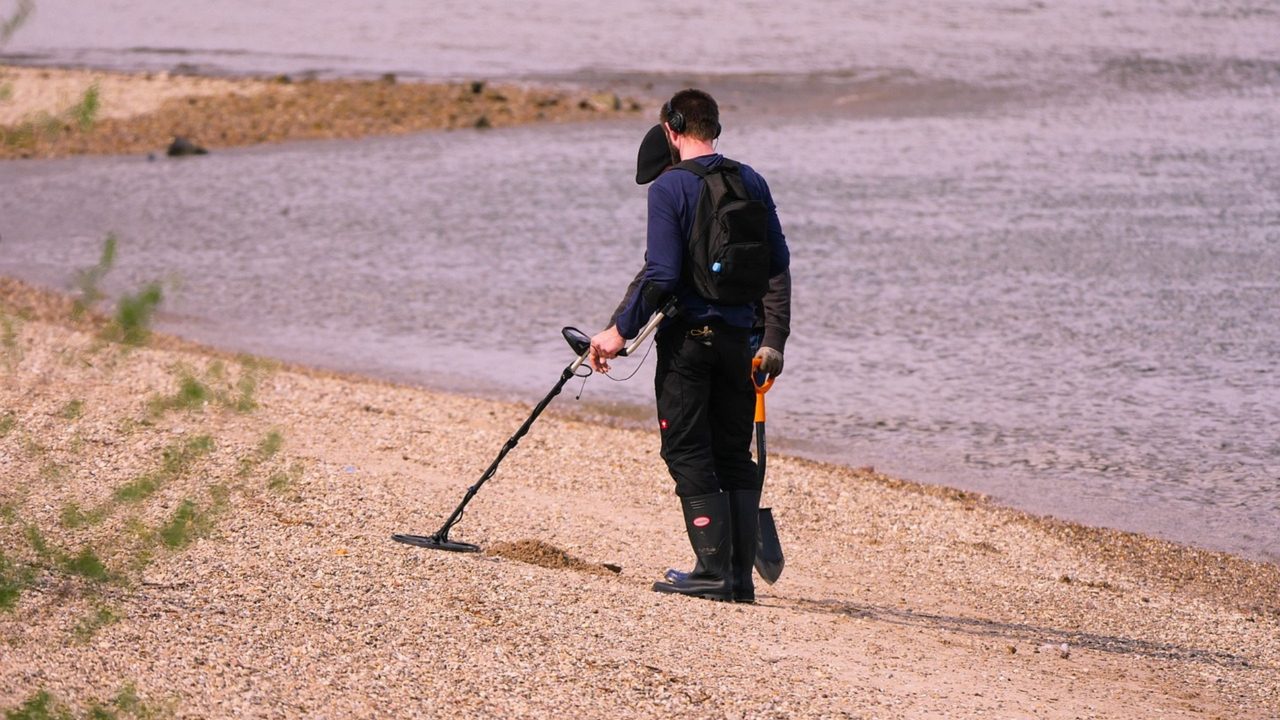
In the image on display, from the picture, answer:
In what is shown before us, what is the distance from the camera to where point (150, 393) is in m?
7.88

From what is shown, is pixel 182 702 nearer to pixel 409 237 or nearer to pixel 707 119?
pixel 707 119

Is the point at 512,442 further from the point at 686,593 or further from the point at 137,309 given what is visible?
the point at 137,309

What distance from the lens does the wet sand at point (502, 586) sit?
4.39 metres

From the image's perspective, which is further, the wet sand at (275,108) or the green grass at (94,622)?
the wet sand at (275,108)

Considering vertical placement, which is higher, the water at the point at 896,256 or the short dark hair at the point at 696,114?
the short dark hair at the point at 696,114

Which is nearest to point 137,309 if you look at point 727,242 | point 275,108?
point 727,242

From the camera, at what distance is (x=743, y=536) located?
5742mm

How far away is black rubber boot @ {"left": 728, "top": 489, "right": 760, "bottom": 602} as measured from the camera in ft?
18.8

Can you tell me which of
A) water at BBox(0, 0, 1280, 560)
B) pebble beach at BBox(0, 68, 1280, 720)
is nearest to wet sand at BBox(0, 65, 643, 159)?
water at BBox(0, 0, 1280, 560)

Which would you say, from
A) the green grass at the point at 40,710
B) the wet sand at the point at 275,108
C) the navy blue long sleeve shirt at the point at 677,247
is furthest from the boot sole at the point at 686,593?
the wet sand at the point at 275,108

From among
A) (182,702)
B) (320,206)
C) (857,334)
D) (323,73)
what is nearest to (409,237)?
(320,206)

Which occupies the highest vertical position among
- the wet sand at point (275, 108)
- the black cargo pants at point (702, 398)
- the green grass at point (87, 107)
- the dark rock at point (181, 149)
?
the green grass at point (87, 107)

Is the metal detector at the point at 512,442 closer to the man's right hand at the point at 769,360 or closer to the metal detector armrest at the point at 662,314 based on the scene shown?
the metal detector armrest at the point at 662,314

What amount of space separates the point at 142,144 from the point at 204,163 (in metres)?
2.17
